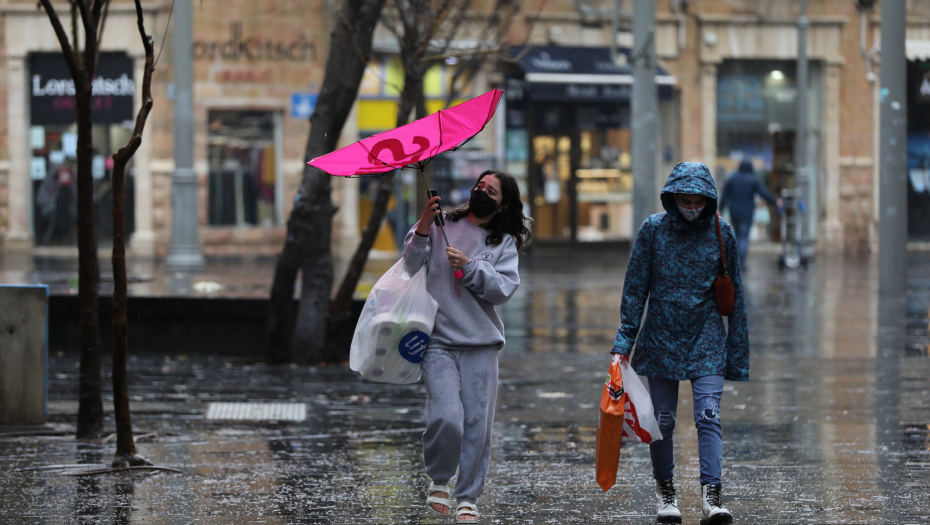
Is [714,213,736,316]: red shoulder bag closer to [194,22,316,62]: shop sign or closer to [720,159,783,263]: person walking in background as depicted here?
[720,159,783,263]: person walking in background

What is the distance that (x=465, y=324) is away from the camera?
213 inches

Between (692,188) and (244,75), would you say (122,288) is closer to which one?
(692,188)

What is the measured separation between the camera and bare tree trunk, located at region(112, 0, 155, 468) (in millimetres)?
6602

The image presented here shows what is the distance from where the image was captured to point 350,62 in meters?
10.8

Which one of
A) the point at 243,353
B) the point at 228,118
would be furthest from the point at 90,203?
the point at 228,118

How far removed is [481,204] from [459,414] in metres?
0.90

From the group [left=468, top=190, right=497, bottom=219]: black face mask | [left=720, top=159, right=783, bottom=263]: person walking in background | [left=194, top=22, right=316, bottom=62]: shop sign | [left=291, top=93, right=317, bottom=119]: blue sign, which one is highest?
[left=194, top=22, right=316, bottom=62]: shop sign

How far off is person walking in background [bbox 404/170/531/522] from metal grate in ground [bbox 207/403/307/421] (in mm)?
3240

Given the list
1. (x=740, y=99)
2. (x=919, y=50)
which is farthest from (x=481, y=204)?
(x=919, y=50)

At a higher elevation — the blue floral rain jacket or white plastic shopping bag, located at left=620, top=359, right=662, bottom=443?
the blue floral rain jacket

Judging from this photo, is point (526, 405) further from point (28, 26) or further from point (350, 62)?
point (28, 26)

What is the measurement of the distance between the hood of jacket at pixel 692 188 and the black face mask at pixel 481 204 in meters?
0.74

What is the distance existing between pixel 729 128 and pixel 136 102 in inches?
525

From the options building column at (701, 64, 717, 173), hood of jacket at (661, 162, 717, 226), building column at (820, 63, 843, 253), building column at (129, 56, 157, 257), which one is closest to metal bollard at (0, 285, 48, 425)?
hood of jacket at (661, 162, 717, 226)
